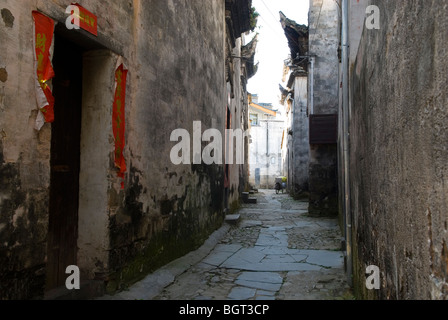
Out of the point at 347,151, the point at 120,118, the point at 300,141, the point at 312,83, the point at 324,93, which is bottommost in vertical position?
the point at 347,151

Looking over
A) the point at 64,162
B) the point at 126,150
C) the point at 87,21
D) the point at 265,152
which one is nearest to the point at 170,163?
the point at 126,150

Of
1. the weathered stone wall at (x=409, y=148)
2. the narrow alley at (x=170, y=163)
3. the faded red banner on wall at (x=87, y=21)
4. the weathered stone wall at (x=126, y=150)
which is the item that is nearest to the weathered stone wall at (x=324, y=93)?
the narrow alley at (x=170, y=163)

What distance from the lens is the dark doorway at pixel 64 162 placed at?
127 inches

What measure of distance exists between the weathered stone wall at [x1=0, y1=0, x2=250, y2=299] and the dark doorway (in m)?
0.08

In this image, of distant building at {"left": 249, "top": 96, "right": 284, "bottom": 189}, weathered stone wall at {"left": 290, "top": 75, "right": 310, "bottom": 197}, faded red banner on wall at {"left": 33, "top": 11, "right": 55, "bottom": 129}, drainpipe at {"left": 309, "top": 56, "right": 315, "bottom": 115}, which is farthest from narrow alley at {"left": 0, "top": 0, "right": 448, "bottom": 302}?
distant building at {"left": 249, "top": 96, "right": 284, "bottom": 189}

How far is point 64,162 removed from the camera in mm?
3395

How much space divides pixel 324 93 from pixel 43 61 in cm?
918

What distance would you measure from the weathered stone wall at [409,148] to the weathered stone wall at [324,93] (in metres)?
7.71

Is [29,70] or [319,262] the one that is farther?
[319,262]

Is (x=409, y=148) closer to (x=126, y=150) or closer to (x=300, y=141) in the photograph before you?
(x=126, y=150)

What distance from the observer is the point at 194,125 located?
19.3 feet
